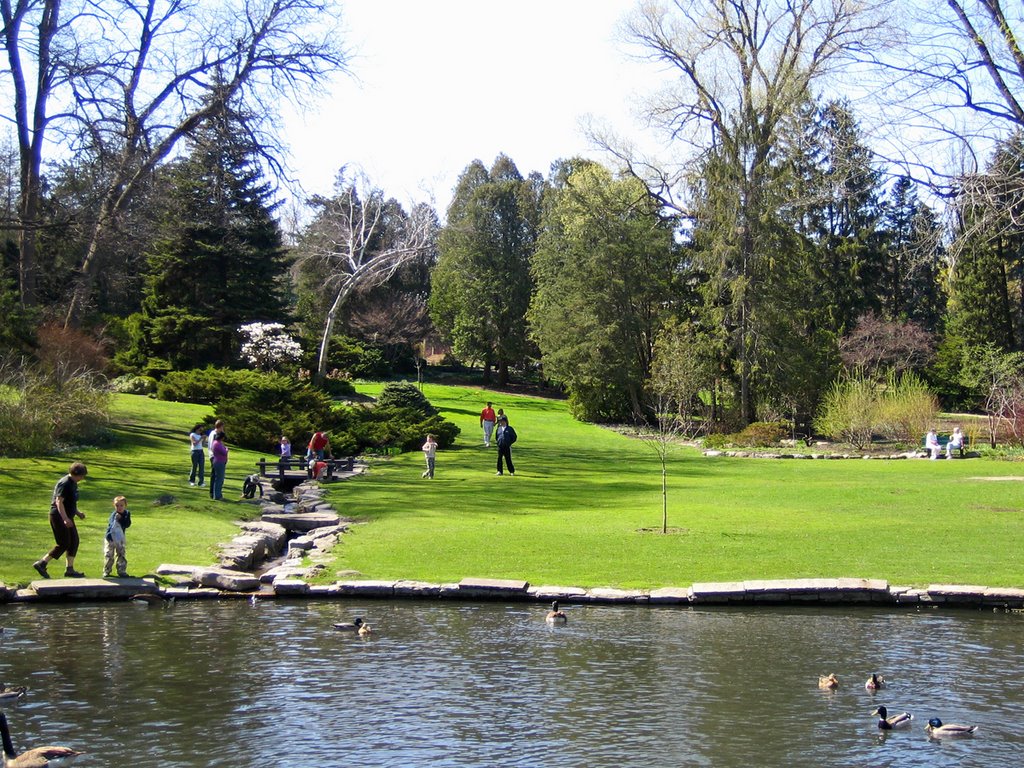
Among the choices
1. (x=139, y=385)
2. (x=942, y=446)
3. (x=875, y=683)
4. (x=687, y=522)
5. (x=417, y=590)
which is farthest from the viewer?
(x=139, y=385)

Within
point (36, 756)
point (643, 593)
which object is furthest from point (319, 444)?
point (36, 756)

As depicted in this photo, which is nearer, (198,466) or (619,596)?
(619,596)

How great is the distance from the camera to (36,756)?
8094 mm

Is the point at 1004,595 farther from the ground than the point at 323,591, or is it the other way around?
the point at 1004,595

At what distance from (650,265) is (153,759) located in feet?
168

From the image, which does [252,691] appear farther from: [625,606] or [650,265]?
[650,265]

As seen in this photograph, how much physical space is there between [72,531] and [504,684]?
303 inches

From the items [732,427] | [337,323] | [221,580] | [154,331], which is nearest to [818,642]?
[221,580]

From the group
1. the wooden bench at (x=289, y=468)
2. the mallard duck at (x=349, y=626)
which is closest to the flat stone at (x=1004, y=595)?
the mallard duck at (x=349, y=626)

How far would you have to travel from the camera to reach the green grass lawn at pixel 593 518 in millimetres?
15594

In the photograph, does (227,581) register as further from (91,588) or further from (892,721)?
(892,721)

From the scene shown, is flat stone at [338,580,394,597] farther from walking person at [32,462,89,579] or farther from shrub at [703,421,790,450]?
shrub at [703,421,790,450]

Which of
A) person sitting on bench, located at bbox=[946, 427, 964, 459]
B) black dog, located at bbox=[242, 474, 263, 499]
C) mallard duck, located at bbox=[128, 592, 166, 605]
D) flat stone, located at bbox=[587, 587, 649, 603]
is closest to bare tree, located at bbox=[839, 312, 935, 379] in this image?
person sitting on bench, located at bbox=[946, 427, 964, 459]

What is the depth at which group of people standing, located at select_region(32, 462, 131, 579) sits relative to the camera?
47.8 feet
